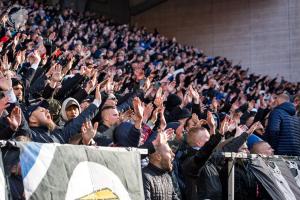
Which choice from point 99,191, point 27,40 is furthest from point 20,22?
point 99,191

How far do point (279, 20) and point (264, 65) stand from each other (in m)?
1.97

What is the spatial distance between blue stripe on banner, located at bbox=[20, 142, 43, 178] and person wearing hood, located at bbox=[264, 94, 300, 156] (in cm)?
436

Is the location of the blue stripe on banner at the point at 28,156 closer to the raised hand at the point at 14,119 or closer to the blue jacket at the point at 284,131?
the raised hand at the point at 14,119

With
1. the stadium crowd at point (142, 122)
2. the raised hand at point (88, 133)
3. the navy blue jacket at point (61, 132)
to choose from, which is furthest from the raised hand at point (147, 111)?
the raised hand at point (88, 133)

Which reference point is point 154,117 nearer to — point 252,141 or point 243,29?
point 252,141

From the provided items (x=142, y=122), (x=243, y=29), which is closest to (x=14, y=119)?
(x=142, y=122)

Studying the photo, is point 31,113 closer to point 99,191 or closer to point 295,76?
point 99,191

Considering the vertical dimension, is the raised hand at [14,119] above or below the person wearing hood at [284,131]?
above

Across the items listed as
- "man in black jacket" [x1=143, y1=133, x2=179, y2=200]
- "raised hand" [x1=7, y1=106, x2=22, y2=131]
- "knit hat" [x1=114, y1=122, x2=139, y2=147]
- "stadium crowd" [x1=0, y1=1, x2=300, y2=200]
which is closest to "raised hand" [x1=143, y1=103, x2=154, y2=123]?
"stadium crowd" [x1=0, y1=1, x2=300, y2=200]

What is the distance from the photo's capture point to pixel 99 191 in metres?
4.59

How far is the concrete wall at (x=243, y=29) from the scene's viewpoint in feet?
83.6

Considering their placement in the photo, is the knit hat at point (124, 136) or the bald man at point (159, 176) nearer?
the bald man at point (159, 176)

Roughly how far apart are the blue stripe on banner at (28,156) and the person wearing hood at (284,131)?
14.3 feet

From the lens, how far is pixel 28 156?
4.16m
